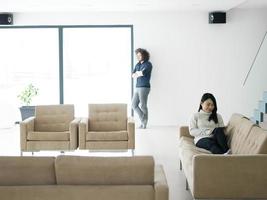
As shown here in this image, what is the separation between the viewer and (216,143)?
490 centimetres

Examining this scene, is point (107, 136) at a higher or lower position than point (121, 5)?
lower

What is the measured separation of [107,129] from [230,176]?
3.09 meters

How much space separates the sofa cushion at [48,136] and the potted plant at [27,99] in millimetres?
3450

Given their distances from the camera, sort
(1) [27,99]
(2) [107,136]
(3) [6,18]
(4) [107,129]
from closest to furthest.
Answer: (2) [107,136]
(4) [107,129]
(3) [6,18]
(1) [27,99]

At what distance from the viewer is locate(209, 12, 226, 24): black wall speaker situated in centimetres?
922

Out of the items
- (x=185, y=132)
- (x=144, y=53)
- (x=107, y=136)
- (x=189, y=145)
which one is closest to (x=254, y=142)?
(x=189, y=145)

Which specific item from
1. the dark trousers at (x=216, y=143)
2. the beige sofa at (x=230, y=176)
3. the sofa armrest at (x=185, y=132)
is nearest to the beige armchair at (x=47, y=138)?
the sofa armrest at (x=185, y=132)

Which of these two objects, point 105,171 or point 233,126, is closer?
point 105,171

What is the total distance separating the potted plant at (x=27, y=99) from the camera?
9477mm

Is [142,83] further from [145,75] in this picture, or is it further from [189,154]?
[189,154]

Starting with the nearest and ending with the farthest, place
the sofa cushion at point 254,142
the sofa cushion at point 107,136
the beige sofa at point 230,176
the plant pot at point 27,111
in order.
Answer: the beige sofa at point 230,176
the sofa cushion at point 254,142
the sofa cushion at point 107,136
the plant pot at point 27,111

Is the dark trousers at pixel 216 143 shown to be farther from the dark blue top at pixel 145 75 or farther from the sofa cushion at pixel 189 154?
the dark blue top at pixel 145 75

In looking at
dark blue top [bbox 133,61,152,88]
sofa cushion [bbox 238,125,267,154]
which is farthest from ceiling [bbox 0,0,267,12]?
sofa cushion [bbox 238,125,267,154]

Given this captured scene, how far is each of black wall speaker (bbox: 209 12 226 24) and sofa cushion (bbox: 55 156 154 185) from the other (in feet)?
22.8
